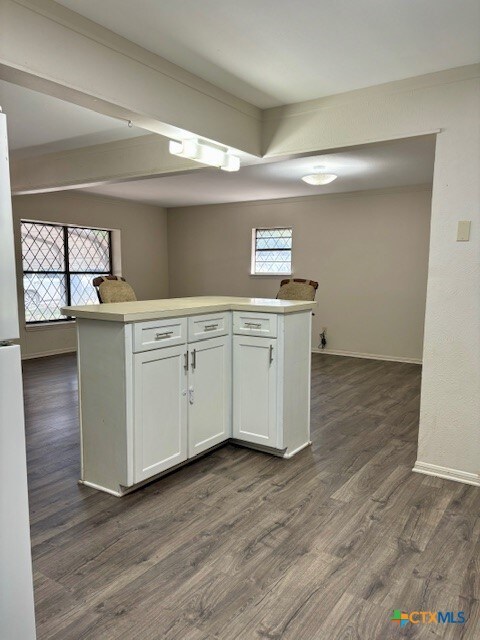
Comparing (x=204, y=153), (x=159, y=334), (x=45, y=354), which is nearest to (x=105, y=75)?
(x=204, y=153)

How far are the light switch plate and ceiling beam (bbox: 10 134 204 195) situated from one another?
1.91 metres

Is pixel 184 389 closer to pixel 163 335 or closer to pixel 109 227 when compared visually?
pixel 163 335

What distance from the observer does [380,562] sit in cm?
187

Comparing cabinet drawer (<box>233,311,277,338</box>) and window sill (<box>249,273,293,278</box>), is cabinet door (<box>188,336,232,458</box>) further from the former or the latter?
window sill (<box>249,273,293,278</box>)

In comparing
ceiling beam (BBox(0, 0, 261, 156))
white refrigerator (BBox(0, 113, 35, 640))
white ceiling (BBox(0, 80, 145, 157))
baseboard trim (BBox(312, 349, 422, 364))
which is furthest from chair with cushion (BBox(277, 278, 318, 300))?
white refrigerator (BBox(0, 113, 35, 640))

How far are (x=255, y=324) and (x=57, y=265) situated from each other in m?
4.54

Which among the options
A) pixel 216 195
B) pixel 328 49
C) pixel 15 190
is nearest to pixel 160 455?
pixel 328 49

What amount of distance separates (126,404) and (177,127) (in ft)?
5.27

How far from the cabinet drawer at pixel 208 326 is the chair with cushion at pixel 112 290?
1.28 metres

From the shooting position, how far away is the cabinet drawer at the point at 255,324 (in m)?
2.83

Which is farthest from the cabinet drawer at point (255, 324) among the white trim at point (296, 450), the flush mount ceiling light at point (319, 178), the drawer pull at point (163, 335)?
the flush mount ceiling light at point (319, 178)

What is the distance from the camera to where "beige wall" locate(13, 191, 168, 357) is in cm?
611

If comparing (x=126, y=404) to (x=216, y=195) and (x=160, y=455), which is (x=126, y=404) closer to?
(x=160, y=455)

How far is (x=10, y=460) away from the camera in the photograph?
3.51 feet
